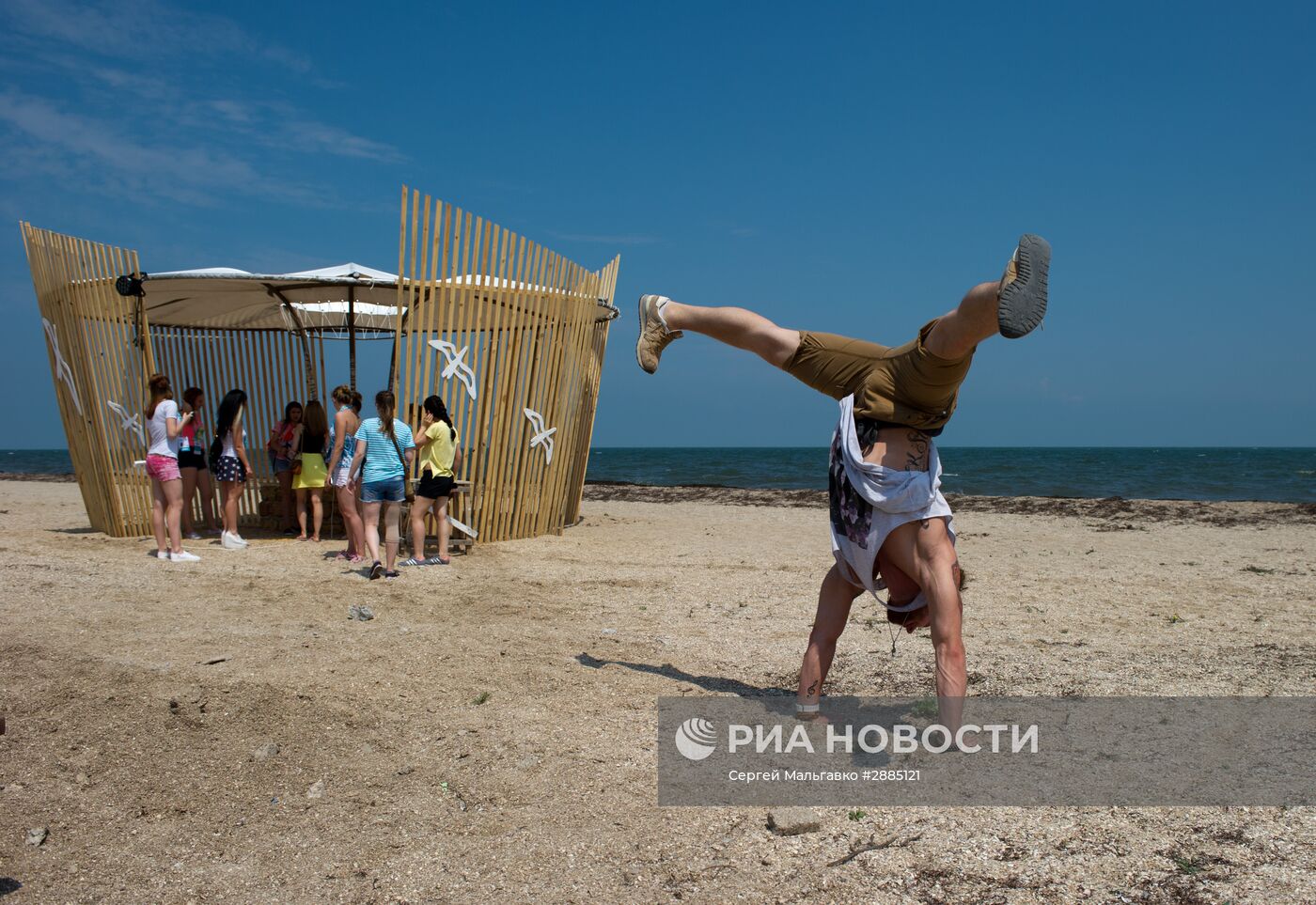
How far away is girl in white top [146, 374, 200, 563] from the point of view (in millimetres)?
7879

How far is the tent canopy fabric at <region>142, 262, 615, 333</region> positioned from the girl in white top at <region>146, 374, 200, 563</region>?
133 centimetres

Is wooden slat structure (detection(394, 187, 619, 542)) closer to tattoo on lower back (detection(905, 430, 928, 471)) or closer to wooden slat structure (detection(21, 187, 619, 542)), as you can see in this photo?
wooden slat structure (detection(21, 187, 619, 542))

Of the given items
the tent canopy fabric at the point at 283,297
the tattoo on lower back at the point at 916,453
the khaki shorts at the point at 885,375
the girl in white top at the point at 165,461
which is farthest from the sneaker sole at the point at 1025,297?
the girl in white top at the point at 165,461

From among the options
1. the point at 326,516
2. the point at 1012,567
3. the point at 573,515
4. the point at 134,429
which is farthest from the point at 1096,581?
the point at 134,429

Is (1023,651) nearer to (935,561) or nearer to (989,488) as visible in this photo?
(935,561)

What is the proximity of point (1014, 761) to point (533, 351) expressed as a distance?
673 centimetres

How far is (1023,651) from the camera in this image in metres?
5.19

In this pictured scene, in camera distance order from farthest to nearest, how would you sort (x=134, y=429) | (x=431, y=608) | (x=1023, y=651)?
1. (x=134, y=429)
2. (x=431, y=608)
3. (x=1023, y=651)

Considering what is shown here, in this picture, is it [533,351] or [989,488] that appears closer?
[533,351]

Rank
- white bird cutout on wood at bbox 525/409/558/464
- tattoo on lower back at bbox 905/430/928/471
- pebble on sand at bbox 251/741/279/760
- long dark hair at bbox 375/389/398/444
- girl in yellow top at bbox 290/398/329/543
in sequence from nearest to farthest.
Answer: tattoo on lower back at bbox 905/430/928/471, pebble on sand at bbox 251/741/279/760, long dark hair at bbox 375/389/398/444, white bird cutout on wood at bbox 525/409/558/464, girl in yellow top at bbox 290/398/329/543

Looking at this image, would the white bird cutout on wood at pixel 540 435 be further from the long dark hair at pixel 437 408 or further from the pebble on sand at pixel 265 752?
the pebble on sand at pixel 265 752

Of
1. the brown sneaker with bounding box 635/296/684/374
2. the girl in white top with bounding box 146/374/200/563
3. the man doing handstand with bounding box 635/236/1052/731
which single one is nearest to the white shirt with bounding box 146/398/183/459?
the girl in white top with bounding box 146/374/200/563

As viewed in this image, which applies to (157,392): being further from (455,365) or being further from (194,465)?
(455,365)

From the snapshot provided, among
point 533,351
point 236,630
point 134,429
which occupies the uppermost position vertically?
point 533,351
